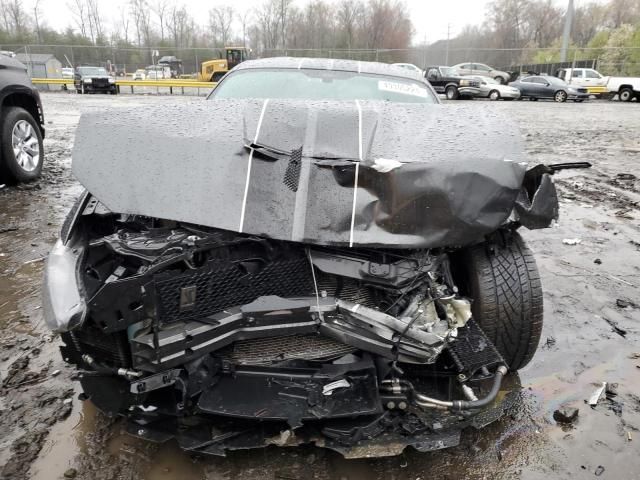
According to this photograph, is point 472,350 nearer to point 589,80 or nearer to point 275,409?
point 275,409

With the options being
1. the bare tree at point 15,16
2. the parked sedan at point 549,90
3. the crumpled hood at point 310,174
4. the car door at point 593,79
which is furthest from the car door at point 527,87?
the bare tree at point 15,16

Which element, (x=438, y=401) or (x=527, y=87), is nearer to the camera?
(x=438, y=401)

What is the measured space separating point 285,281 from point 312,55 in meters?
33.5

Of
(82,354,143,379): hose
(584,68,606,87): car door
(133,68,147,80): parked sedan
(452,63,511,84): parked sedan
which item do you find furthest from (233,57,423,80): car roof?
(133,68,147,80): parked sedan

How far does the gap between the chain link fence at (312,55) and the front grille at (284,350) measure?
98.4 feet

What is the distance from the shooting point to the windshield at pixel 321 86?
3.43 meters

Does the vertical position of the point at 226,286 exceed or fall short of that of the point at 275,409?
it exceeds it

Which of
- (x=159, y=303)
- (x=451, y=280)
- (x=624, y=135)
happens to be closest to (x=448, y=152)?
(x=451, y=280)

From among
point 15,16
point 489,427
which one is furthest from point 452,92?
point 15,16

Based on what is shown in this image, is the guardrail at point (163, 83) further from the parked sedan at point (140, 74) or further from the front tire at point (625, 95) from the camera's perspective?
the front tire at point (625, 95)

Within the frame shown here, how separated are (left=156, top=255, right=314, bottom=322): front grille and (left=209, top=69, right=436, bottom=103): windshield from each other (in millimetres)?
1747

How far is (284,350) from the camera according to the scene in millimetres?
2096

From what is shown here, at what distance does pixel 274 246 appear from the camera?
2.02 metres

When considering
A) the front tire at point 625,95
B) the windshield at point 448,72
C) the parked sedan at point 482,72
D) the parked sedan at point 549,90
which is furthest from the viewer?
the parked sedan at point 482,72
